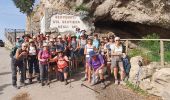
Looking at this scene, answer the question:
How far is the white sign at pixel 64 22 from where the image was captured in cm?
1805

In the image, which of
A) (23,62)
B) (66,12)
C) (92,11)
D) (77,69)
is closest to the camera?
(23,62)

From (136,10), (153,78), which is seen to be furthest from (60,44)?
(136,10)

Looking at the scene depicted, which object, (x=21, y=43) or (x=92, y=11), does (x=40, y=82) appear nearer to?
(x=21, y=43)

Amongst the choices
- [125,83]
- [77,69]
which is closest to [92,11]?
[77,69]

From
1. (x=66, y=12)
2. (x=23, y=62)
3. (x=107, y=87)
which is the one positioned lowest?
(x=107, y=87)

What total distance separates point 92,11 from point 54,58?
22.7 feet

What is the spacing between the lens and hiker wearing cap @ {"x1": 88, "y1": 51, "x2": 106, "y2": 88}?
1323 cm

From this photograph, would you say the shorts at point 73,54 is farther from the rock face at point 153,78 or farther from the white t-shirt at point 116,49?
the rock face at point 153,78

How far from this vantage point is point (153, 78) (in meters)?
12.3

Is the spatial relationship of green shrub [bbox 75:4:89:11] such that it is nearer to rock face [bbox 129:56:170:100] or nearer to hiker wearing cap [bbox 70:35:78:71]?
hiker wearing cap [bbox 70:35:78:71]

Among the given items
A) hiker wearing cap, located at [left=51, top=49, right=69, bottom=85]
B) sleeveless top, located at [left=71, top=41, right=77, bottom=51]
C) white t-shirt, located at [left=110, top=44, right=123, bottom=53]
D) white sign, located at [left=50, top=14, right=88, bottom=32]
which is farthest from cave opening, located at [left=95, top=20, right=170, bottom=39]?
white t-shirt, located at [left=110, top=44, right=123, bottom=53]

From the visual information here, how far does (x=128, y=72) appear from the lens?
44.4ft

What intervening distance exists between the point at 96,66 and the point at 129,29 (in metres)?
10.4

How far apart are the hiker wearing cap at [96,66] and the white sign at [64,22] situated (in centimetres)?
493
